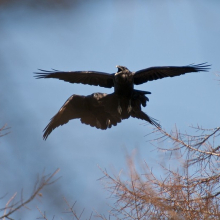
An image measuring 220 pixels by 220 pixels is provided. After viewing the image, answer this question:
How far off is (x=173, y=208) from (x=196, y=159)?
674 mm

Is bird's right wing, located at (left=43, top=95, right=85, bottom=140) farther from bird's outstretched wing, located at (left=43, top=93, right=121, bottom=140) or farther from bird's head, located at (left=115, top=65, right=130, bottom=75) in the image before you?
bird's head, located at (left=115, top=65, right=130, bottom=75)

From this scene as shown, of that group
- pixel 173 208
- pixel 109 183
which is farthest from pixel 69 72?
pixel 173 208

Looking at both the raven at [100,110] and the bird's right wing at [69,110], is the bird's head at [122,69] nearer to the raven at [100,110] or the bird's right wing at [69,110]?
the raven at [100,110]

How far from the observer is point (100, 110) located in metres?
9.19

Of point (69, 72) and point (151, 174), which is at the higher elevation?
point (69, 72)

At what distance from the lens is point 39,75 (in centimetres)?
870

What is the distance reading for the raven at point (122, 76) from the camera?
8.52m

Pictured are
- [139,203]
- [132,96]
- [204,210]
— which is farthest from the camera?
[132,96]

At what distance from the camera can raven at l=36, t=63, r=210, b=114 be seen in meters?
8.52

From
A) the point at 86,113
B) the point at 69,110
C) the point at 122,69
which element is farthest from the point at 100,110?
the point at 122,69

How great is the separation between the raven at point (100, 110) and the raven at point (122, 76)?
0.10 m

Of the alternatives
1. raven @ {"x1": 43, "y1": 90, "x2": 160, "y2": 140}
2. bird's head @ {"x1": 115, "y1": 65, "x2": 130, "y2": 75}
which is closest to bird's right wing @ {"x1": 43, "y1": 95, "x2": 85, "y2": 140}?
raven @ {"x1": 43, "y1": 90, "x2": 160, "y2": 140}

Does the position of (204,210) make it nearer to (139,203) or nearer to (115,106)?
(139,203)

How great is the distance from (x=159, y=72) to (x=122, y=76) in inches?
26.0
